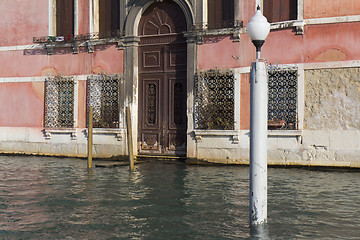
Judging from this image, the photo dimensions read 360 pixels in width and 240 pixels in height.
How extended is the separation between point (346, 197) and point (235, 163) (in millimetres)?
4324

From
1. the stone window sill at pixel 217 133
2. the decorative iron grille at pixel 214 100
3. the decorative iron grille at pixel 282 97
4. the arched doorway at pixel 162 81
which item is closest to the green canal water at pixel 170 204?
the stone window sill at pixel 217 133

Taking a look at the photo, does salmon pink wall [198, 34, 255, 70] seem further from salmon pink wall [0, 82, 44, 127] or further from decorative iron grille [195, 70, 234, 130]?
salmon pink wall [0, 82, 44, 127]

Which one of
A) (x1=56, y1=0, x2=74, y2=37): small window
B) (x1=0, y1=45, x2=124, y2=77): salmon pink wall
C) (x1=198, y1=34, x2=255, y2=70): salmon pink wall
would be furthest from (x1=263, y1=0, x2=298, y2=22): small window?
(x1=56, y1=0, x2=74, y2=37): small window

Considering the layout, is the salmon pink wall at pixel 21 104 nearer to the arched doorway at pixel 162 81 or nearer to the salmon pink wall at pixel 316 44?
the arched doorway at pixel 162 81

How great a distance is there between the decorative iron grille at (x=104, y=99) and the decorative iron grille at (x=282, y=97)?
412 centimetres

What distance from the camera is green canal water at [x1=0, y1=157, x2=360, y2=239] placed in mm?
5820

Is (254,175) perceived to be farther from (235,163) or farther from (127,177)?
(235,163)

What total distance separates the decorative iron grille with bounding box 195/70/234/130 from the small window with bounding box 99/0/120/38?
9.47 ft

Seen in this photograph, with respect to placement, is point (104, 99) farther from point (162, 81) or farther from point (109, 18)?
point (109, 18)

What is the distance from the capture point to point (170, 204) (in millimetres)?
7453

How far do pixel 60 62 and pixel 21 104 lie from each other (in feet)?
5.55

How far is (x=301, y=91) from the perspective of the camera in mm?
11305

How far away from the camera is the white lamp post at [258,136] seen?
5.71m

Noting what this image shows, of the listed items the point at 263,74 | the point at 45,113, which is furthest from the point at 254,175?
the point at 45,113
